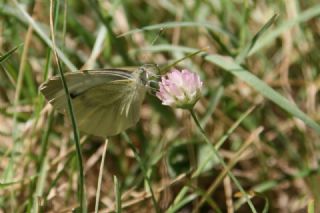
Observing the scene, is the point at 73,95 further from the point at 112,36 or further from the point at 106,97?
the point at 112,36

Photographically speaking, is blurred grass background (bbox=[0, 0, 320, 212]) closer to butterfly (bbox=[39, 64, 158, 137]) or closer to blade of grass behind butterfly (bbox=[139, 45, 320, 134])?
blade of grass behind butterfly (bbox=[139, 45, 320, 134])

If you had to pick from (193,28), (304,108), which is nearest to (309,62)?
(304,108)

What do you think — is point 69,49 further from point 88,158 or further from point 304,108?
point 304,108

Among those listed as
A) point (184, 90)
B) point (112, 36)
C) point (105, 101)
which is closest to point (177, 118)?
point (112, 36)

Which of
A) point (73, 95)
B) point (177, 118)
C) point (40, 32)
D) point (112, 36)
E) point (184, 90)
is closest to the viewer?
point (184, 90)

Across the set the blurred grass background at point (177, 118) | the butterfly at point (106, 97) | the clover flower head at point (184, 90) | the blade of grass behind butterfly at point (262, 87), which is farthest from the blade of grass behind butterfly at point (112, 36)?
the clover flower head at point (184, 90)

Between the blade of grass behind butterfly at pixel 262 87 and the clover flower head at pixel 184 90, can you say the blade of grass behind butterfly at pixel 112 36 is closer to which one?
the blade of grass behind butterfly at pixel 262 87

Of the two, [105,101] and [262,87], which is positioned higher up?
[105,101]
